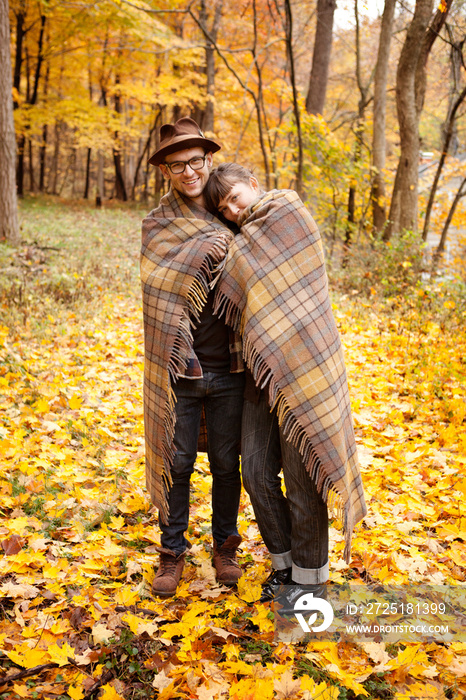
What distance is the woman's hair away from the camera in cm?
238

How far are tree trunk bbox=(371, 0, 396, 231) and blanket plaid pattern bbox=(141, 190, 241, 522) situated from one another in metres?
8.70

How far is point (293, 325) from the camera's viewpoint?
7.36 feet

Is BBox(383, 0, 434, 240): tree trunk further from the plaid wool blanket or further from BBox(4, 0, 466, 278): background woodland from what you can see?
the plaid wool blanket

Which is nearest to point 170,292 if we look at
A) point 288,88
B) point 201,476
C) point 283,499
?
point 283,499

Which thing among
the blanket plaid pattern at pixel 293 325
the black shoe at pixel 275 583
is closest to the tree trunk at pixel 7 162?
the blanket plaid pattern at pixel 293 325

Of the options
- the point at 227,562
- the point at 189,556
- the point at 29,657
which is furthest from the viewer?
the point at 189,556

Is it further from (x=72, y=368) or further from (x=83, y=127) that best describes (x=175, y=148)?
(x=83, y=127)

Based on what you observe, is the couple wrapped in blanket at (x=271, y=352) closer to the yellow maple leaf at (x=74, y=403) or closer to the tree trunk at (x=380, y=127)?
the yellow maple leaf at (x=74, y=403)

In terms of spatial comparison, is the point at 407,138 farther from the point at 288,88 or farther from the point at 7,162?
the point at 7,162

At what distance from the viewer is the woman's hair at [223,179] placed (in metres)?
2.38

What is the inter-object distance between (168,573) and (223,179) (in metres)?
1.88

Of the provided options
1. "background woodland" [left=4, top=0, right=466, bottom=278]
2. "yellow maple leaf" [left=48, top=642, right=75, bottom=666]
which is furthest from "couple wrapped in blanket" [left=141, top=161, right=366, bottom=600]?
"background woodland" [left=4, top=0, right=466, bottom=278]

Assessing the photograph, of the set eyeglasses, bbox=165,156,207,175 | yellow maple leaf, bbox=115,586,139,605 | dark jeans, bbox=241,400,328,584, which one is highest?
eyeglasses, bbox=165,156,207,175

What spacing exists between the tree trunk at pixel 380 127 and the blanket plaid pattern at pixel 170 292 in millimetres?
8701
